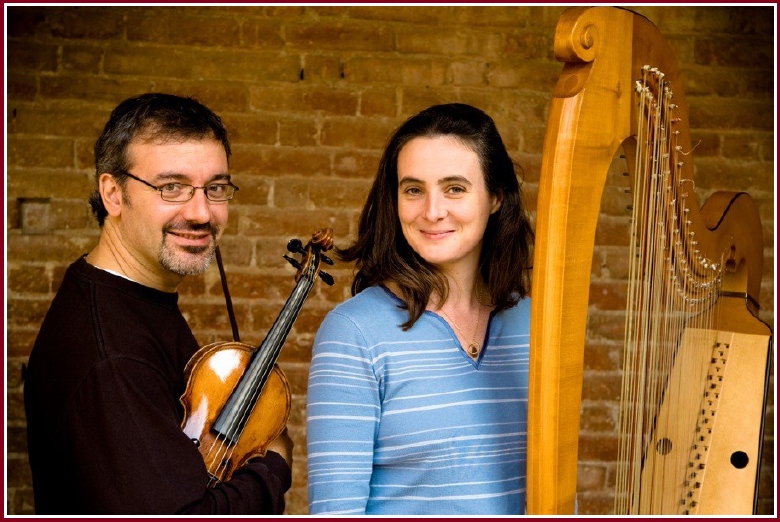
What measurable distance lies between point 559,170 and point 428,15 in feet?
5.88

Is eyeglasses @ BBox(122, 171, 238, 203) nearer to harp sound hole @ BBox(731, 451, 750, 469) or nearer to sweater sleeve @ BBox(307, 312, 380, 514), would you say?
sweater sleeve @ BBox(307, 312, 380, 514)

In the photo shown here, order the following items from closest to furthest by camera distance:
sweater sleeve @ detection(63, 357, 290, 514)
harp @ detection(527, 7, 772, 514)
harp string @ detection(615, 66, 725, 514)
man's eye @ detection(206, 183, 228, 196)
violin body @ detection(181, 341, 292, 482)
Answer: harp @ detection(527, 7, 772, 514), harp string @ detection(615, 66, 725, 514), sweater sleeve @ detection(63, 357, 290, 514), violin body @ detection(181, 341, 292, 482), man's eye @ detection(206, 183, 228, 196)

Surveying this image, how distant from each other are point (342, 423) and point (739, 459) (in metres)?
0.81

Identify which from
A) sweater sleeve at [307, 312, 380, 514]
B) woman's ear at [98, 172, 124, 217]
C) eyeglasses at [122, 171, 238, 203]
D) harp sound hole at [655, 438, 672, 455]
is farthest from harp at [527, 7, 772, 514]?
woman's ear at [98, 172, 124, 217]

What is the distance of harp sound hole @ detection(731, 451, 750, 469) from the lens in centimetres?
170

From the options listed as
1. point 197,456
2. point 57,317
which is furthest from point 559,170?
point 57,317

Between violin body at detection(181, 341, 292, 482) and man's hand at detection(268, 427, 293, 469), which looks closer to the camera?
violin body at detection(181, 341, 292, 482)

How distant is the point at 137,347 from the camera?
1443 mm

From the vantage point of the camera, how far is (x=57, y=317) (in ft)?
4.95

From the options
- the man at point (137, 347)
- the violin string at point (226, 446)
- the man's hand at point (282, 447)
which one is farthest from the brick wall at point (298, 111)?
the violin string at point (226, 446)

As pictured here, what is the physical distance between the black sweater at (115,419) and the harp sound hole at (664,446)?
0.67 m

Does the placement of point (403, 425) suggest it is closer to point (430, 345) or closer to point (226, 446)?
point (430, 345)

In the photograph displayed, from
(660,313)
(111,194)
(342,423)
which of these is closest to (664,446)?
(660,313)

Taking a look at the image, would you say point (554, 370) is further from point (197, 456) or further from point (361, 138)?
point (361, 138)
